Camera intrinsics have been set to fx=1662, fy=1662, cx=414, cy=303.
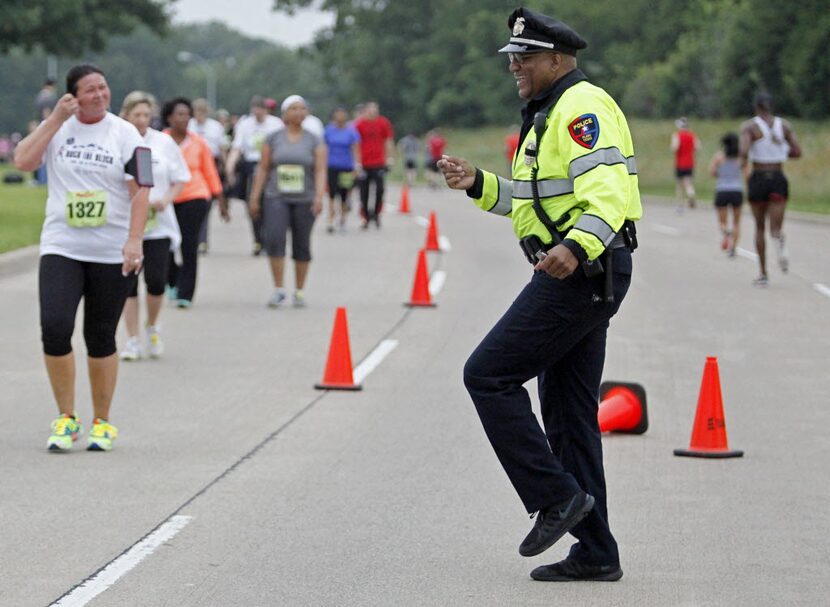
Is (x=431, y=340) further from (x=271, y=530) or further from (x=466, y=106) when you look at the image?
(x=466, y=106)

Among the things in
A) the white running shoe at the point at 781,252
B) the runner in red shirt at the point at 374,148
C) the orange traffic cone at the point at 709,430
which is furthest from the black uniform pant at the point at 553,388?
the runner in red shirt at the point at 374,148

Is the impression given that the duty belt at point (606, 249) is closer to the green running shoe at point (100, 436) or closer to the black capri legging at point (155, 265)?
the green running shoe at point (100, 436)

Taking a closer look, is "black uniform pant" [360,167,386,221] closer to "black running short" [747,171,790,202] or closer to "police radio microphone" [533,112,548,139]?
"black running short" [747,171,790,202]

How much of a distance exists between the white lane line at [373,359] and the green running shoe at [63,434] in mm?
2849

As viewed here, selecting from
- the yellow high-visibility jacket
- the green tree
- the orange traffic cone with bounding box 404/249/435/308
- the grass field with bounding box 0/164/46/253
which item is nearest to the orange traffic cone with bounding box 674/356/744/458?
the yellow high-visibility jacket

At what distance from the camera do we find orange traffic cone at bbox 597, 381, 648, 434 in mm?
8977

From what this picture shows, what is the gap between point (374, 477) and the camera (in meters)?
7.82

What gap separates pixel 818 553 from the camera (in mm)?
6383

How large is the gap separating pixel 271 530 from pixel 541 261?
6.17 ft

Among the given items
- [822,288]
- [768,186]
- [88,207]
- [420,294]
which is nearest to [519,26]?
[88,207]

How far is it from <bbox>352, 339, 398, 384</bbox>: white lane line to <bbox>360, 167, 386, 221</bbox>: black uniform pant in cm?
1335

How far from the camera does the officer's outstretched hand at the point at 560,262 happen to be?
210 inches

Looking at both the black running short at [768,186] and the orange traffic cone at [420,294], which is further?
the black running short at [768,186]

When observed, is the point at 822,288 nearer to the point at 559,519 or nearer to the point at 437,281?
the point at 437,281
